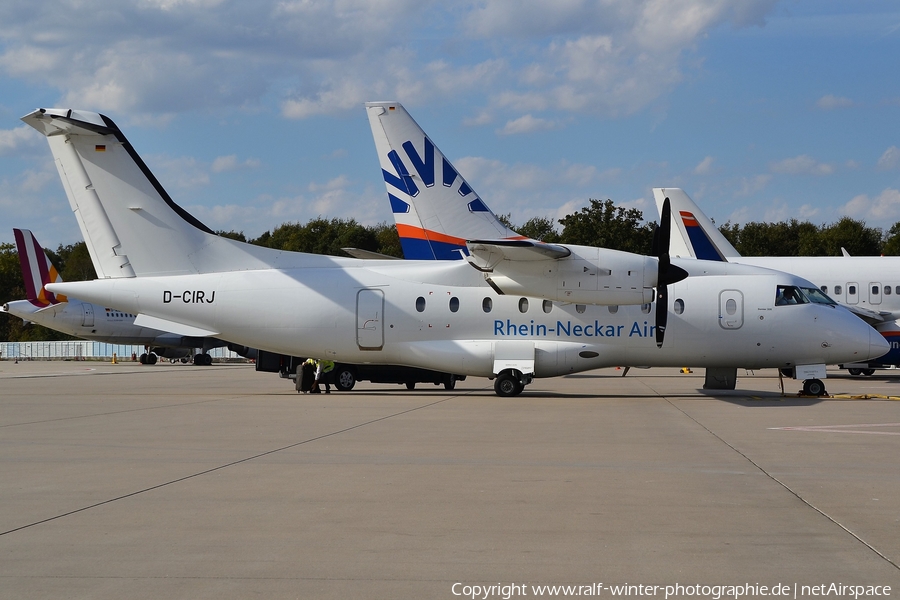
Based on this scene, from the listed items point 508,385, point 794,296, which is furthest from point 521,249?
point 794,296

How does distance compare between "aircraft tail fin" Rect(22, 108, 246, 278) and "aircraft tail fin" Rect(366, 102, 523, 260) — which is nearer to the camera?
"aircraft tail fin" Rect(22, 108, 246, 278)

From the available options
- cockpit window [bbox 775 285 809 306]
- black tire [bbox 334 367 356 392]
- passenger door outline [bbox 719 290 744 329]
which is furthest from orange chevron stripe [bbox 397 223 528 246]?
cockpit window [bbox 775 285 809 306]

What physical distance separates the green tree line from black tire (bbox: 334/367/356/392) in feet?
147

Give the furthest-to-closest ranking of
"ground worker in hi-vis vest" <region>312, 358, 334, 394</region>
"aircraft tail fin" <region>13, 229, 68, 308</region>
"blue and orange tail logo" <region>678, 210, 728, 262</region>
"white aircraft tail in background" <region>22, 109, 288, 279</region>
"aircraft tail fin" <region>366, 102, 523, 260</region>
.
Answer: "aircraft tail fin" <region>13, 229, 68, 308</region> < "blue and orange tail logo" <region>678, 210, 728, 262</region> < "aircraft tail fin" <region>366, 102, 523, 260</region> < "ground worker in hi-vis vest" <region>312, 358, 334, 394</region> < "white aircraft tail in background" <region>22, 109, 288, 279</region>

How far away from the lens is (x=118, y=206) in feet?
74.4

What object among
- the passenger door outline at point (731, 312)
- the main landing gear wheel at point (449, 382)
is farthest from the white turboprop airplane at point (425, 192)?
the passenger door outline at point (731, 312)

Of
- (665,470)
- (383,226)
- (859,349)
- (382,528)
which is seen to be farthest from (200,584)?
(383,226)

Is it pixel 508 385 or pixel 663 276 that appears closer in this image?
pixel 663 276

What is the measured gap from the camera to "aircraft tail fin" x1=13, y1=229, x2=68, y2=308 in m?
56.5

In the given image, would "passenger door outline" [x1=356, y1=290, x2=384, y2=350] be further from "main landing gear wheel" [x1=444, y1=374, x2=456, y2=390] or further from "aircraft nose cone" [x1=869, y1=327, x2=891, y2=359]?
"aircraft nose cone" [x1=869, y1=327, x2=891, y2=359]

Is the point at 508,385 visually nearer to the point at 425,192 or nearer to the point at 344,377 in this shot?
the point at 344,377

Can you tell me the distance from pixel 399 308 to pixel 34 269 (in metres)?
43.6

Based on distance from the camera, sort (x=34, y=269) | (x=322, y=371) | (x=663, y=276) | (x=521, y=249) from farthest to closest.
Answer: (x=34, y=269) < (x=322, y=371) < (x=663, y=276) < (x=521, y=249)

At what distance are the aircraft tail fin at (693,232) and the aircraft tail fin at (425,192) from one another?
13475mm
